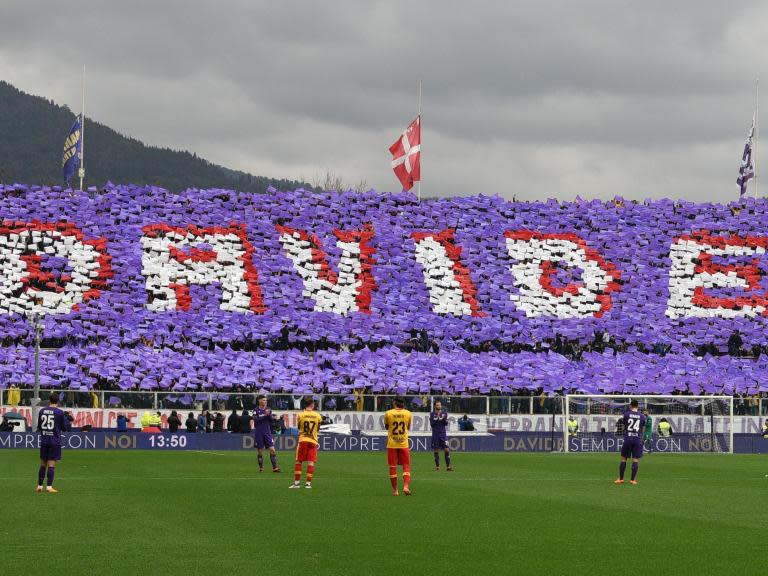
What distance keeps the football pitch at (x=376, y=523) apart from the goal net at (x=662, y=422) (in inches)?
728

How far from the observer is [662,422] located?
57.9 meters

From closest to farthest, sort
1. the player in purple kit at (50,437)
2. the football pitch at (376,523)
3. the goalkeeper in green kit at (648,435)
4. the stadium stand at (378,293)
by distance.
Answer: the football pitch at (376,523) < the player in purple kit at (50,437) < the goalkeeper in green kit at (648,435) < the stadium stand at (378,293)

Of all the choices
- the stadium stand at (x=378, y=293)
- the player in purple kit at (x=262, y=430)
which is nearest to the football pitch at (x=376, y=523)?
the player in purple kit at (x=262, y=430)

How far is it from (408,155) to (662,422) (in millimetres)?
25094

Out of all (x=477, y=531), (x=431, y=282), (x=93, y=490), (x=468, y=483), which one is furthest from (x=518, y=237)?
(x=477, y=531)

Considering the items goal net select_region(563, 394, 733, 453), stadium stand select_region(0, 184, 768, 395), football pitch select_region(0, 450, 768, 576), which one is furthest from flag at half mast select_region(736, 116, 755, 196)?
football pitch select_region(0, 450, 768, 576)

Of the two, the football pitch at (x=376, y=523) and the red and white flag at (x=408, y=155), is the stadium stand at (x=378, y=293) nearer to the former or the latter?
the red and white flag at (x=408, y=155)

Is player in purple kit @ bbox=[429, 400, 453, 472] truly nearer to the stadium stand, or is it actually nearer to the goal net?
the goal net

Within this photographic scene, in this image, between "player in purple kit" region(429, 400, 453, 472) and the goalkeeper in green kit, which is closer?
"player in purple kit" region(429, 400, 453, 472)

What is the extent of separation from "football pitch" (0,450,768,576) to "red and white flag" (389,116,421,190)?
39966 mm

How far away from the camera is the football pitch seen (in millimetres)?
16453

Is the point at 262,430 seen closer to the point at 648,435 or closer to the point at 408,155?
the point at 648,435

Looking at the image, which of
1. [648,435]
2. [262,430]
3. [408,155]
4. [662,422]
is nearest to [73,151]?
[408,155]

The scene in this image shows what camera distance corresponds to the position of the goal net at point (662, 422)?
184 feet
